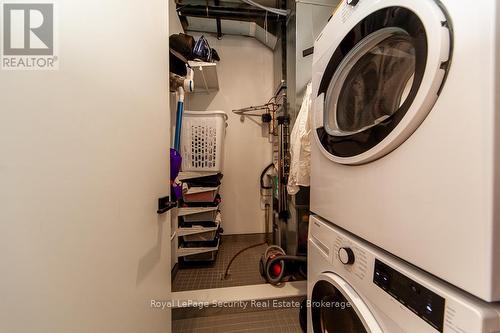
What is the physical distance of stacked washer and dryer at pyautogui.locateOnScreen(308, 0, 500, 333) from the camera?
264mm

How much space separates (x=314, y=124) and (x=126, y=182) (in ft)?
2.27

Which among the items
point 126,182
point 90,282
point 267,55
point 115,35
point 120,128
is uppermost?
point 267,55

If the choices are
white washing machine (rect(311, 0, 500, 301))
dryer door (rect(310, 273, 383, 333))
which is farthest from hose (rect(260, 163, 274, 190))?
white washing machine (rect(311, 0, 500, 301))

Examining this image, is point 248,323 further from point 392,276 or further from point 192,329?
point 392,276

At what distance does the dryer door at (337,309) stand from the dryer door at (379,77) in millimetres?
370

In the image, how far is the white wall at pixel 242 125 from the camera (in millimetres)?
2115

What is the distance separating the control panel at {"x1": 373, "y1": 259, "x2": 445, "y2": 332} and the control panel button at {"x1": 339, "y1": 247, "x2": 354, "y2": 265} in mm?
75

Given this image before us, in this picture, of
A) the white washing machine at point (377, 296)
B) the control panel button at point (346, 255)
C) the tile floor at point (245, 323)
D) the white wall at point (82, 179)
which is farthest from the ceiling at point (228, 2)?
the tile floor at point (245, 323)

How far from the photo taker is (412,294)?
0.36m

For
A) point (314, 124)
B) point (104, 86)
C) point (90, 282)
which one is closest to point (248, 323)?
point (90, 282)

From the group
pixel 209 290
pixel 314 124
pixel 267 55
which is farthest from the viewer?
pixel 267 55

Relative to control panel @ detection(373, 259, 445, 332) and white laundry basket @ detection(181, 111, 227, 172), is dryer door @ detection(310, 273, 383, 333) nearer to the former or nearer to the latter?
control panel @ detection(373, 259, 445, 332)

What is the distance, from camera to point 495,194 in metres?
0.26

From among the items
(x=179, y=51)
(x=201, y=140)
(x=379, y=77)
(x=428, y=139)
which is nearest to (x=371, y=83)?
(x=379, y=77)
